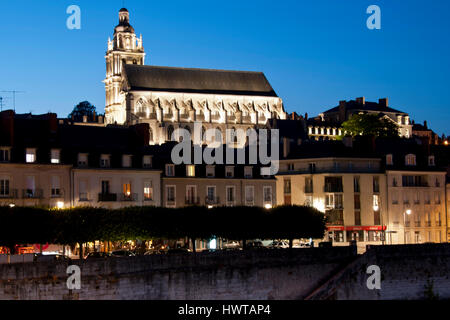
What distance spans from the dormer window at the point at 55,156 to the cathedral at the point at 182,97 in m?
79.5

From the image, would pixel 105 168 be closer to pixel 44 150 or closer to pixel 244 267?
pixel 44 150

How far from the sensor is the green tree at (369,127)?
113312 millimetres

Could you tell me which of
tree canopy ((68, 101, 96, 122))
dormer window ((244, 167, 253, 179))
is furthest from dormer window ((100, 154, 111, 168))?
tree canopy ((68, 101, 96, 122))

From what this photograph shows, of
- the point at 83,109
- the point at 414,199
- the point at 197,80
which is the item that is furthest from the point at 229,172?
the point at 83,109

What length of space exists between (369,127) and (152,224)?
70.3 meters

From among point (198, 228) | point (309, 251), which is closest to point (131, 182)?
point (198, 228)

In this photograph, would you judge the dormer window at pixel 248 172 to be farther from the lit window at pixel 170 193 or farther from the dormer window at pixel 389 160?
the dormer window at pixel 389 160

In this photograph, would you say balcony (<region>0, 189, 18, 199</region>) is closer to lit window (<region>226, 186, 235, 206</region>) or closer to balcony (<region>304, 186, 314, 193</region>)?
lit window (<region>226, 186, 235, 206</region>)

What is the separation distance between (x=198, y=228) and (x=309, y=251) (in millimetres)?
7199

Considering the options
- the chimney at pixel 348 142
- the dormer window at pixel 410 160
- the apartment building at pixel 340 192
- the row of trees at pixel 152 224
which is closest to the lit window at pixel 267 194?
the apartment building at pixel 340 192

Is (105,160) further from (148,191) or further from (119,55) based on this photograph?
(119,55)

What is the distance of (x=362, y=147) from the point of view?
7262 cm

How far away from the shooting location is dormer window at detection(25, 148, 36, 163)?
53906 mm

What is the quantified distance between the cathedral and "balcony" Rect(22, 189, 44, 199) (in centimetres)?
8095
